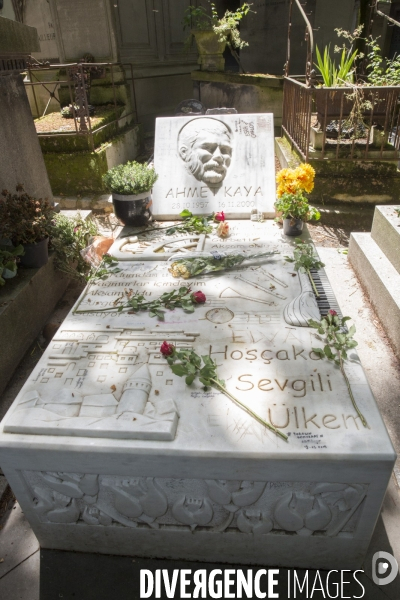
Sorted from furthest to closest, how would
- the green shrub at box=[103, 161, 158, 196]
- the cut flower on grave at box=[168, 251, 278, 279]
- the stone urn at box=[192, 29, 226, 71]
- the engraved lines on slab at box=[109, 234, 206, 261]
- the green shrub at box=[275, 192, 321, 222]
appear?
the stone urn at box=[192, 29, 226, 71], the green shrub at box=[103, 161, 158, 196], the green shrub at box=[275, 192, 321, 222], the engraved lines on slab at box=[109, 234, 206, 261], the cut flower on grave at box=[168, 251, 278, 279]

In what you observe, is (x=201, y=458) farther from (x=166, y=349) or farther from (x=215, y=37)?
(x=215, y=37)

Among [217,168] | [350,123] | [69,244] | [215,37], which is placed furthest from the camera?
[215,37]

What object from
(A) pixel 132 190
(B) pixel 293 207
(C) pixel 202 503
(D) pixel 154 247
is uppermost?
(A) pixel 132 190

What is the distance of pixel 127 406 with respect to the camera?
2.11 metres

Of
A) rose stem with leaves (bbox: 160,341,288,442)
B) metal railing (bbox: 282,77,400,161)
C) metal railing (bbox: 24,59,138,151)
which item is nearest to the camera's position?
rose stem with leaves (bbox: 160,341,288,442)

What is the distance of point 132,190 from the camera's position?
4320 mm

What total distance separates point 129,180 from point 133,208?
0.28 meters

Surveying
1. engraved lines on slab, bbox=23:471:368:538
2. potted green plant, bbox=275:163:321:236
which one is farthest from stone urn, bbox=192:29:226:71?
engraved lines on slab, bbox=23:471:368:538

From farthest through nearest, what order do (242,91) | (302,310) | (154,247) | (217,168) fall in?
(242,91) → (217,168) → (154,247) → (302,310)

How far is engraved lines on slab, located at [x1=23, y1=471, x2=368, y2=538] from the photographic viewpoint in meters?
1.95

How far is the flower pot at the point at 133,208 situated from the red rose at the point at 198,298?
1.77 metres

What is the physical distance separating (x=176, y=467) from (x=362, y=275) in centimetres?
309

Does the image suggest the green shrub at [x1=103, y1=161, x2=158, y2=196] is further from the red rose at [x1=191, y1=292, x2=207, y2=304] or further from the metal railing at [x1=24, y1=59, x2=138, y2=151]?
the red rose at [x1=191, y1=292, x2=207, y2=304]

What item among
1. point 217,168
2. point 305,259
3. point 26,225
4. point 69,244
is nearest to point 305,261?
point 305,259
